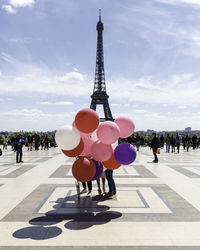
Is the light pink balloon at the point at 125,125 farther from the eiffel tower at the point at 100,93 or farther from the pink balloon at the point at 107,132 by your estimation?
the eiffel tower at the point at 100,93

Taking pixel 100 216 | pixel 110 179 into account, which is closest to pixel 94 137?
pixel 110 179

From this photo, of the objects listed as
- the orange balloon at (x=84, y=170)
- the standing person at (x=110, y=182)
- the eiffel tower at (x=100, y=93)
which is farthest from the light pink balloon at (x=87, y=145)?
the eiffel tower at (x=100, y=93)

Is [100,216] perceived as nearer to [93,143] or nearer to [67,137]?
[93,143]

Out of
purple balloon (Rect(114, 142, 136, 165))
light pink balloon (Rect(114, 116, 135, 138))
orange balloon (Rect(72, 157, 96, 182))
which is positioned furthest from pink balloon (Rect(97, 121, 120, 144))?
orange balloon (Rect(72, 157, 96, 182))

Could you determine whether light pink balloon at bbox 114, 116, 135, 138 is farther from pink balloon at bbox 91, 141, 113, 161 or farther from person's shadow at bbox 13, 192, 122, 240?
person's shadow at bbox 13, 192, 122, 240

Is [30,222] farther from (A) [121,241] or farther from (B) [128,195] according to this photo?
(B) [128,195]

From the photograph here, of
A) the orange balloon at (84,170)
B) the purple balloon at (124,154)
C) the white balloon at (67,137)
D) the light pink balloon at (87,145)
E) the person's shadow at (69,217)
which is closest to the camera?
the person's shadow at (69,217)

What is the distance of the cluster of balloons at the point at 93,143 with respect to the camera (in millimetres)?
4945

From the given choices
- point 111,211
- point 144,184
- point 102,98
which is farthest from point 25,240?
point 102,98

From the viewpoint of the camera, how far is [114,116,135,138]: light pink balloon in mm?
5621

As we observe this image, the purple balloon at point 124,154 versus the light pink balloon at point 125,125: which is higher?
the light pink balloon at point 125,125

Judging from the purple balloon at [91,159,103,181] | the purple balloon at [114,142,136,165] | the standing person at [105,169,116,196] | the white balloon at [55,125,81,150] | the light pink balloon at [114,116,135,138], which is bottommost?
the standing person at [105,169,116,196]

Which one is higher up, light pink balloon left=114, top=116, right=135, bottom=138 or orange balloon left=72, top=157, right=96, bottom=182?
light pink balloon left=114, top=116, right=135, bottom=138

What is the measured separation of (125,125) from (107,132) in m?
0.68
